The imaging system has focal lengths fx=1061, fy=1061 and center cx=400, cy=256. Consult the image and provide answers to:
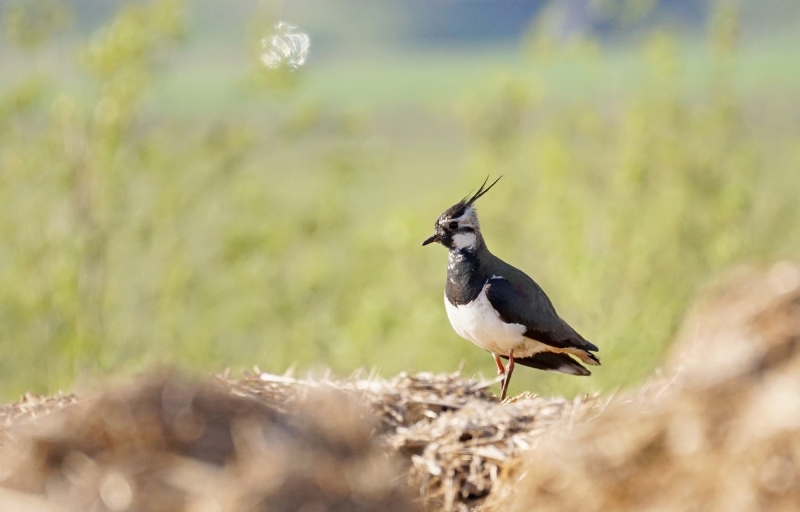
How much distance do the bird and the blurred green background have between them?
30.6ft

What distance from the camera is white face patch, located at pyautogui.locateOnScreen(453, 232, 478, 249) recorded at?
9.00 m

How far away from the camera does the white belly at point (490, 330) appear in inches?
333

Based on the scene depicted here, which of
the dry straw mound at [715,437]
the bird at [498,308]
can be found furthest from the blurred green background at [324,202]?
the dry straw mound at [715,437]

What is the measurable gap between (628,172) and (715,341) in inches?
688

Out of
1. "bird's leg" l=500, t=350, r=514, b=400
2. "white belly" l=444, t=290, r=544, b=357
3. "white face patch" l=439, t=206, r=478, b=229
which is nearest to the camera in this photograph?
"bird's leg" l=500, t=350, r=514, b=400

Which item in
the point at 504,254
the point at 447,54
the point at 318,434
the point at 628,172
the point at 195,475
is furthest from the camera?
the point at 447,54

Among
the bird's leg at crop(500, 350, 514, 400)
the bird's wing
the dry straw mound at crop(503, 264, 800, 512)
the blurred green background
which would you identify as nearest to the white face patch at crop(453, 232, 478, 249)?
the bird's wing

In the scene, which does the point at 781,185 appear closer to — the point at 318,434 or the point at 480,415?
the point at 480,415

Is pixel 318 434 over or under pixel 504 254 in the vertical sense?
over

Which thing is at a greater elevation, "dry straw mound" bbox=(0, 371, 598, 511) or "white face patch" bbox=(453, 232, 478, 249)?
"white face patch" bbox=(453, 232, 478, 249)

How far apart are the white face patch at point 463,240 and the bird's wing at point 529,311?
1.38 ft

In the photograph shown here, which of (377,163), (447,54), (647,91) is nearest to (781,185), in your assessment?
(647,91)

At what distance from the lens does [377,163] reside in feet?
80.0

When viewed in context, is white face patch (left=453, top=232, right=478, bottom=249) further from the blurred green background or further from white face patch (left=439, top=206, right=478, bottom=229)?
the blurred green background
